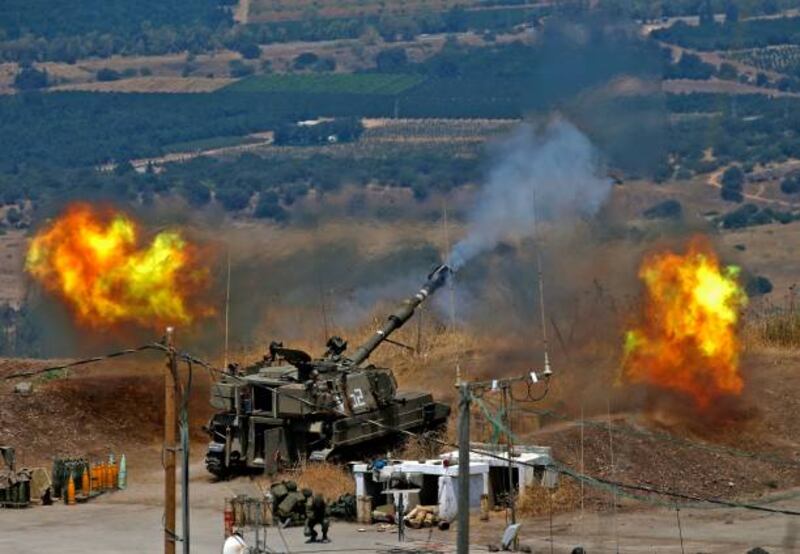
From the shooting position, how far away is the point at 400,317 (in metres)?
59.3

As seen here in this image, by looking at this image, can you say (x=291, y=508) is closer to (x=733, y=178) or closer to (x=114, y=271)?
(x=114, y=271)

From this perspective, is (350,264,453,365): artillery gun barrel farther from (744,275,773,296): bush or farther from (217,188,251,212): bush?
(217,188,251,212): bush

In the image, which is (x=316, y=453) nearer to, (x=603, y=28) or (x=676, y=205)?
(x=603, y=28)

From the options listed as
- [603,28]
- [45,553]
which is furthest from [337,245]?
[45,553]

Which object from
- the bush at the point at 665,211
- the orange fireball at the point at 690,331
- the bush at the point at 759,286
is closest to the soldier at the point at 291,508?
the orange fireball at the point at 690,331

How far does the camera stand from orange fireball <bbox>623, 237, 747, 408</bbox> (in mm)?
60844

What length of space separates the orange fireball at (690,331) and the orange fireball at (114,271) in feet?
40.4

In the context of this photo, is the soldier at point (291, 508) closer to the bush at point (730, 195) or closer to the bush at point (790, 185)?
the bush at point (730, 195)

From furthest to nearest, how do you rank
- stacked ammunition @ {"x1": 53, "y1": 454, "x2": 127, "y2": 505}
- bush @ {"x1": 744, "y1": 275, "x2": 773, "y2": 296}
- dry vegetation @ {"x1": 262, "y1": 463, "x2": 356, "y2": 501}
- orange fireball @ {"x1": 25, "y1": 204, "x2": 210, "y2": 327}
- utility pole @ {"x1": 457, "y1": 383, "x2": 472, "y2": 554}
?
1. bush @ {"x1": 744, "y1": 275, "x2": 773, "y2": 296}
2. orange fireball @ {"x1": 25, "y1": 204, "x2": 210, "y2": 327}
3. stacked ammunition @ {"x1": 53, "y1": 454, "x2": 127, "y2": 505}
4. dry vegetation @ {"x1": 262, "y1": 463, "x2": 356, "y2": 501}
5. utility pole @ {"x1": 457, "y1": 383, "x2": 472, "y2": 554}

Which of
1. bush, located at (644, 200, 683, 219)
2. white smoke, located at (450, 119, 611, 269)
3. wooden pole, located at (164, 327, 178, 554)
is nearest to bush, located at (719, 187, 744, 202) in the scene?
bush, located at (644, 200, 683, 219)

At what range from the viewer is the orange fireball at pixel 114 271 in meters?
67.2

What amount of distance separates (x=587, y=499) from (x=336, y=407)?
5801 mm

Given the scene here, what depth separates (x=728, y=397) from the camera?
6059 centimetres

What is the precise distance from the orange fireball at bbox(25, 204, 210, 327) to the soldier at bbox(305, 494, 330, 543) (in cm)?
1885
